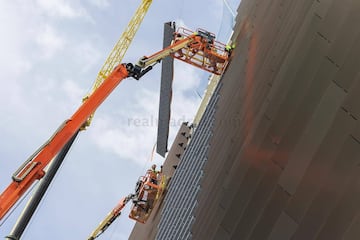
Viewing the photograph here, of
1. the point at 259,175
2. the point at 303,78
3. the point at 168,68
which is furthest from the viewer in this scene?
the point at 168,68

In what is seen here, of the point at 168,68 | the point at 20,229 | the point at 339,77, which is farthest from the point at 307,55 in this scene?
the point at 168,68

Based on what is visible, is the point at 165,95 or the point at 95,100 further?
the point at 165,95

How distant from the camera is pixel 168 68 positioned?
1752 inches

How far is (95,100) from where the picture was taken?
96.4 ft

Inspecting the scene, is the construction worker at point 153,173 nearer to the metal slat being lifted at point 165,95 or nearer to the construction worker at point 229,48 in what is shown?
the metal slat being lifted at point 165,95

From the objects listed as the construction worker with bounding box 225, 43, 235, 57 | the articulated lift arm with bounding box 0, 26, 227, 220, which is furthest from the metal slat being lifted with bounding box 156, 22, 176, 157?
the construction worker with bounding box 225, 43, 235, 57

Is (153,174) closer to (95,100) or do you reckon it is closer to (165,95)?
(165,95)

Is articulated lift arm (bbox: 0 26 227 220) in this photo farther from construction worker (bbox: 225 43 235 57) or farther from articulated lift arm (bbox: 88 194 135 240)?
articulated lift arm (bbox: 88 194 135 240)

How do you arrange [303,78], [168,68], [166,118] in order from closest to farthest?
[303,78] → [168,68] → [166,118]

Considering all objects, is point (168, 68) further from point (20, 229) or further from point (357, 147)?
point (357, 147)

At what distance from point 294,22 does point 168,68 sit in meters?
30.2

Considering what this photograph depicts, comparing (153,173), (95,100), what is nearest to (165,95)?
(153,173)

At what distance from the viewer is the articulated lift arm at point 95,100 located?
2414 centimetres

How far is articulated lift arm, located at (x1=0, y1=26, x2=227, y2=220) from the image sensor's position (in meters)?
24.1
